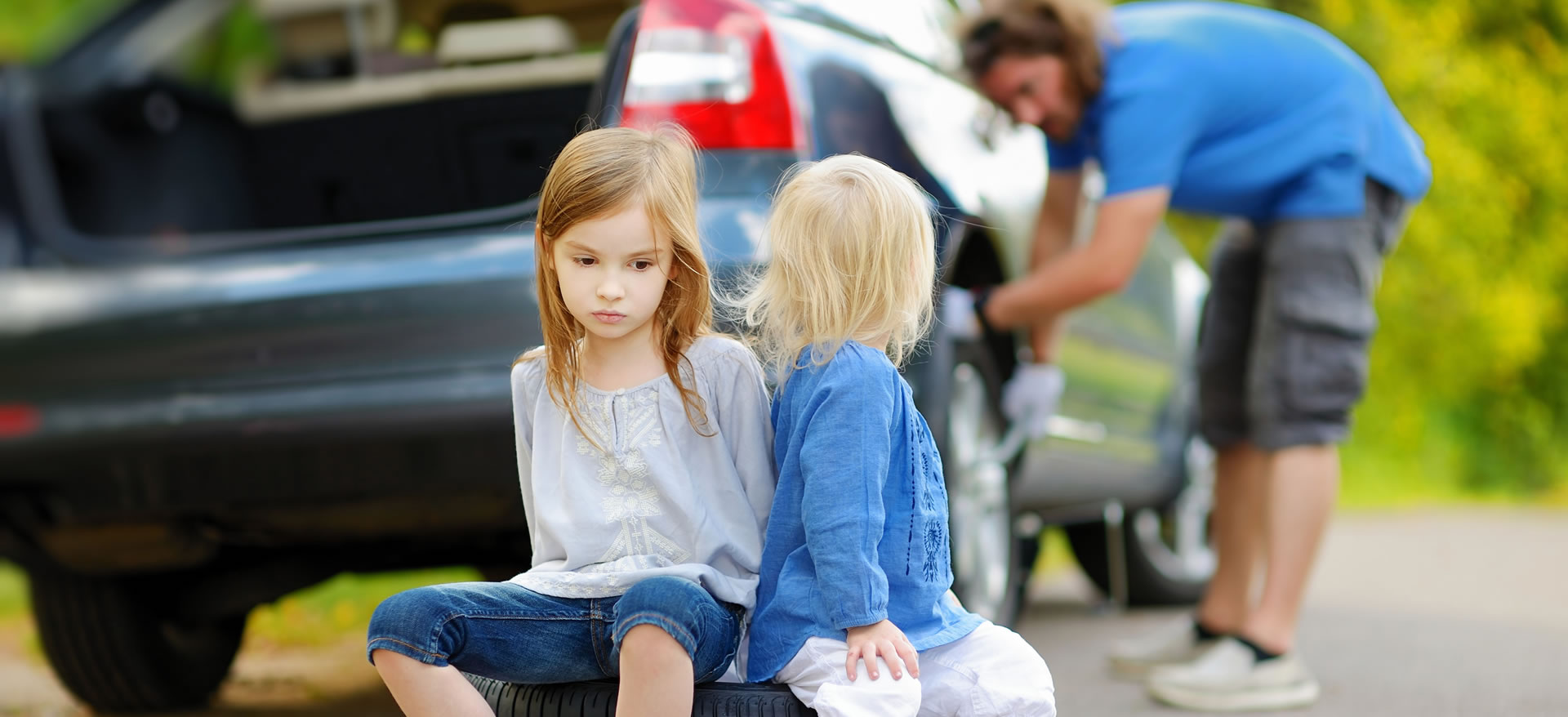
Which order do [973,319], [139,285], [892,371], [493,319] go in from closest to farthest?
[892,371] < [493,319] < [139,285] < [973,319]

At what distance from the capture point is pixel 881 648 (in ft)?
5.43

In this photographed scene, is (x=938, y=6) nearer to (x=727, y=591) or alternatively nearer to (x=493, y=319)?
(x=493, y=319)

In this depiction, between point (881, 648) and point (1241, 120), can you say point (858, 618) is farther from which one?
point (1241, 120)

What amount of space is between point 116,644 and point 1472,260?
8.86m

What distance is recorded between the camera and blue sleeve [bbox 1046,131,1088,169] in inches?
130

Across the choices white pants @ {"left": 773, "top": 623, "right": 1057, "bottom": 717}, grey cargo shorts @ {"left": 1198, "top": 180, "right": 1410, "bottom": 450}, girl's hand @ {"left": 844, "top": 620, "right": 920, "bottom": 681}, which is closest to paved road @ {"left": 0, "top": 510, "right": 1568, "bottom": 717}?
grey cargo shorts @ {"left": 1198, "top": 180, "right": 1410, "bottom": 450}

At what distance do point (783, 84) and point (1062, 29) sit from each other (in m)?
0.94

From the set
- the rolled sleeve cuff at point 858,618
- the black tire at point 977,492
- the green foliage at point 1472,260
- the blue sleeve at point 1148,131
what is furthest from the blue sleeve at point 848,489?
the green foliage at point 1472,260

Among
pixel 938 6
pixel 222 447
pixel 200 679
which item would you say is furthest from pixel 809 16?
pixel 200 679

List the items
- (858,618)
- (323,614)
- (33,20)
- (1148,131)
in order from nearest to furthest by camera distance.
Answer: (858,618) → (1148,131) → (323,614) → (33,20)

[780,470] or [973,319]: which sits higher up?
[780,470]

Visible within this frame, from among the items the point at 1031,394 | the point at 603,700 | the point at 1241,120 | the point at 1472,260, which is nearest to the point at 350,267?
the point at 603,700

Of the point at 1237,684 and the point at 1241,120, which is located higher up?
the point at 1241,120

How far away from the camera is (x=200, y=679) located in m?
3.26
